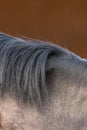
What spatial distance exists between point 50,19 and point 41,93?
5708 mm

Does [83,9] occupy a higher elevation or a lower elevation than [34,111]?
lower

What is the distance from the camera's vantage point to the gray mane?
110 centimetres

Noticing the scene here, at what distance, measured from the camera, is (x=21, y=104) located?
110 centimetres

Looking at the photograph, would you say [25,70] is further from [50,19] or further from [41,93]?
[50,19]

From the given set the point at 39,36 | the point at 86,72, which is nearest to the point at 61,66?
the point at 86,72

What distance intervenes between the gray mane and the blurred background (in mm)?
5427

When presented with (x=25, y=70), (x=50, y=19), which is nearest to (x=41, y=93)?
(x=25, y=70)

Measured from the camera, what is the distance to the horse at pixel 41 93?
1085 mm

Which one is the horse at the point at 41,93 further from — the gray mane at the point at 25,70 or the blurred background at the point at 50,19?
the blurred background at the point at 50,19

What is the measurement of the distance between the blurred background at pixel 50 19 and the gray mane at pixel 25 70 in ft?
17.8

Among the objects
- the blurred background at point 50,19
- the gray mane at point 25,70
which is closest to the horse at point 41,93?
the gray mane at point 25,70

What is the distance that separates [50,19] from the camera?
6773 millimetres

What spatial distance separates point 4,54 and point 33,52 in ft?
0.22

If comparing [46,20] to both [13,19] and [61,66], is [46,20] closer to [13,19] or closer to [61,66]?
[13,19]
